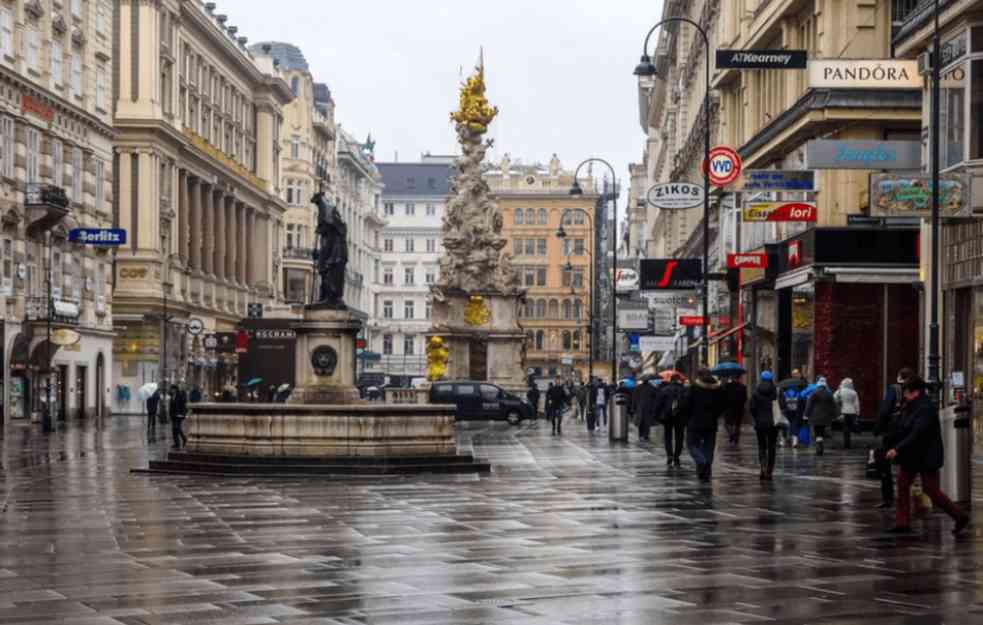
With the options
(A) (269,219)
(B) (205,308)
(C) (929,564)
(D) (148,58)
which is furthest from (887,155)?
(A) (269,219)

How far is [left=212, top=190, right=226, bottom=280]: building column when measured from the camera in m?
99.9

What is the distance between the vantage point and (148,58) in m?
→ 83.1

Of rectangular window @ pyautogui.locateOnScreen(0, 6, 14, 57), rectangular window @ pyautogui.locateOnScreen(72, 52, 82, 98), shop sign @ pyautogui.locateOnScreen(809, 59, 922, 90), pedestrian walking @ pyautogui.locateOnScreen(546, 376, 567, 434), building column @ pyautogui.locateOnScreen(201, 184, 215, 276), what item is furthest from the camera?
building column @ pyautogui.locateOnScreen(201, 184, 215, 276)

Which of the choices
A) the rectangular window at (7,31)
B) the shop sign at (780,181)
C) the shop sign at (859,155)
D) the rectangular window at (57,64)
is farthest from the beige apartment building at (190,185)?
the shop sign at (859,155)

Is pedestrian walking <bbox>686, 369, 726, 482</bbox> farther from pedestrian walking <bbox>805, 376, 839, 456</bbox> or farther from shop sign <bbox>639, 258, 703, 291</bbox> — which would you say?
shop sign <bbox>639, 258, 703, 291</bbox>

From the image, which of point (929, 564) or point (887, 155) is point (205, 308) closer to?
point (887, 155)

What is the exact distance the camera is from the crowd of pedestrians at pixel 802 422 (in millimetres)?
17406

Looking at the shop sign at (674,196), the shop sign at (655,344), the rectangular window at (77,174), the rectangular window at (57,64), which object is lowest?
the shop sign at (655,344)

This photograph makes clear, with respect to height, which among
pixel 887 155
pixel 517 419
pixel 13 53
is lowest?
pixel 517 419

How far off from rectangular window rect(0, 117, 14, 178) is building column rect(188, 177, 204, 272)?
3207 centimetres

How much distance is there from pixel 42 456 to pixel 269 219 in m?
78.5

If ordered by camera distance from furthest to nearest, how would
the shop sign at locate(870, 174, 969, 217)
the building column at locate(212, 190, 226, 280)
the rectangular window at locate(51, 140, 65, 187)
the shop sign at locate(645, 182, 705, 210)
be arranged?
the building column at locate(212, 190, 226, 280), the rectangular window at locate(51, 140, 65, 187), the shop sign at locate(645, 182, 705, 210), the shop sign at locate(870, 174, 969, 217)

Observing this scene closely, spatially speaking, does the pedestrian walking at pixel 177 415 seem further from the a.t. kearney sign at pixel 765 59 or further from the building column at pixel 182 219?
the building column at pixel 182 219

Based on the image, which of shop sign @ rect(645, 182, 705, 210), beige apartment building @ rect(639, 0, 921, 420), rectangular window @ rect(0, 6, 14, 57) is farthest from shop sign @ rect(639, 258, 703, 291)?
rectangular window @ rect(0, 6, 14, 57)
